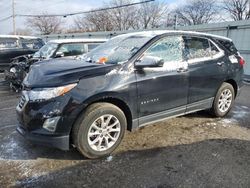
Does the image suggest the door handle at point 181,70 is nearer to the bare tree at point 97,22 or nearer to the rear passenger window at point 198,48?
the rear passenger window at point 198,48

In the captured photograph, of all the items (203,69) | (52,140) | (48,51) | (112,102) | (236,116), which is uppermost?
(48,51)

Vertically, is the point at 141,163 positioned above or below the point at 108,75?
below

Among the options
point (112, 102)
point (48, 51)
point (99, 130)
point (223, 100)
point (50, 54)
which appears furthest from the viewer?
point (48, 51)

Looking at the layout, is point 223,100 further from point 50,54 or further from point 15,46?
point 15,46

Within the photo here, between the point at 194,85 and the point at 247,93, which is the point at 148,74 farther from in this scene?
the point at 247,93

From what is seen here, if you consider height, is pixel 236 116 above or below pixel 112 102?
below

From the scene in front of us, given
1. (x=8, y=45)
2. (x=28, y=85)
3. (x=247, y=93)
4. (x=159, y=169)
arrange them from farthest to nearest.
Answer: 1. (x=8, y=45)
2. (x=247, y=93)
3. (x=28, y=85)
4. (x=159, y=169)

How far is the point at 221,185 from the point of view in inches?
124

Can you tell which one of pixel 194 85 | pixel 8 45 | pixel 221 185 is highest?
pixel 8 45

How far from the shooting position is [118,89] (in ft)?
12.4

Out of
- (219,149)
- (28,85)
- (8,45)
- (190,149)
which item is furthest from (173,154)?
(8,45)

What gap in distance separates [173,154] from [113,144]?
86 centimetres

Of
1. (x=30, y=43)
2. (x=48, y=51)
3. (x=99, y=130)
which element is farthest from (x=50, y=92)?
(x=30, y=43)

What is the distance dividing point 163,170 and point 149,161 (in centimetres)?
28
